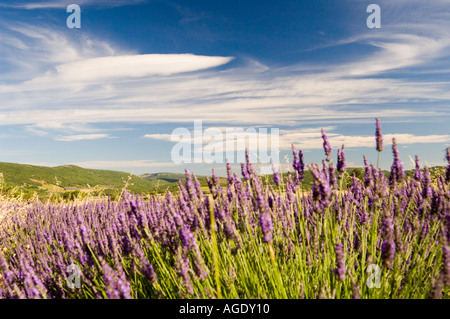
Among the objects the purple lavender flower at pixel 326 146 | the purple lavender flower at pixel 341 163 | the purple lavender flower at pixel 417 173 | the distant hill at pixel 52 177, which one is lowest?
the distant hill at pixel 52 177

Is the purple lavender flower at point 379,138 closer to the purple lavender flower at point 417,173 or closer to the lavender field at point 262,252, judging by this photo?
the lavender field at point 262,252

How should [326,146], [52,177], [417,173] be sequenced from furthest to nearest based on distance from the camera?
1. [52,177]
2. [417,173]
3. [326,146]

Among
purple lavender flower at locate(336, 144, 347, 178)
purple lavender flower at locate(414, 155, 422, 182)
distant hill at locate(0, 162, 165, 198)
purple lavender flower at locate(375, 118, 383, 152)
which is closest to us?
purple lavender flower at locate(375, 118, 383, 152)

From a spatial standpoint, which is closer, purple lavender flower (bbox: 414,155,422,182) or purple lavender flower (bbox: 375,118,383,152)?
purple lavender flower (bbox: 375,118,383,152)

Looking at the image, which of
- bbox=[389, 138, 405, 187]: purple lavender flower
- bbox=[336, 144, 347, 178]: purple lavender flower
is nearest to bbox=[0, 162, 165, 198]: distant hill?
bbox=[336, 144, 347, 178]: purple lavender flower

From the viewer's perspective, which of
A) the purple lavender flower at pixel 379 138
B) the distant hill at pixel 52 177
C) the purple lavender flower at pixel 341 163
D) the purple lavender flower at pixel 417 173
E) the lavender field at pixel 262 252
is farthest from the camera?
the distant hill at pixel 52 177

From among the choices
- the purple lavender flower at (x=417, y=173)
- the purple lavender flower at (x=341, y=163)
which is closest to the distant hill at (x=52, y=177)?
the purple lavender flower at (x=417, y=173)

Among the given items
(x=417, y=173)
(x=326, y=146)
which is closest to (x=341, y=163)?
(x=326, y=146)

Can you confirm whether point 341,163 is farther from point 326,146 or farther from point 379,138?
point 379,138

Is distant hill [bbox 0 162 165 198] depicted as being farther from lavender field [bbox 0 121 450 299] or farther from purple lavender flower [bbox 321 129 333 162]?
purple lavender flower [bbox 321 129 333 162]

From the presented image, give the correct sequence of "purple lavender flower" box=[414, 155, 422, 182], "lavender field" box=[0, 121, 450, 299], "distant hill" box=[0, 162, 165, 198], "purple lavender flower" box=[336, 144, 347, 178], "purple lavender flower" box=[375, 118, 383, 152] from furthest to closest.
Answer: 1. "distant hill" box=[0, 162, 165, 198]
2. "purple lavender flower" box=[414, 155, 422, 182]
3. "purple lavender flower" box=[336, 144, 347, 178]
4. "purple lavender flower" box=[375, 118, 383, 152]
5. "lavender field" box=[0, 121, 450, 299]
